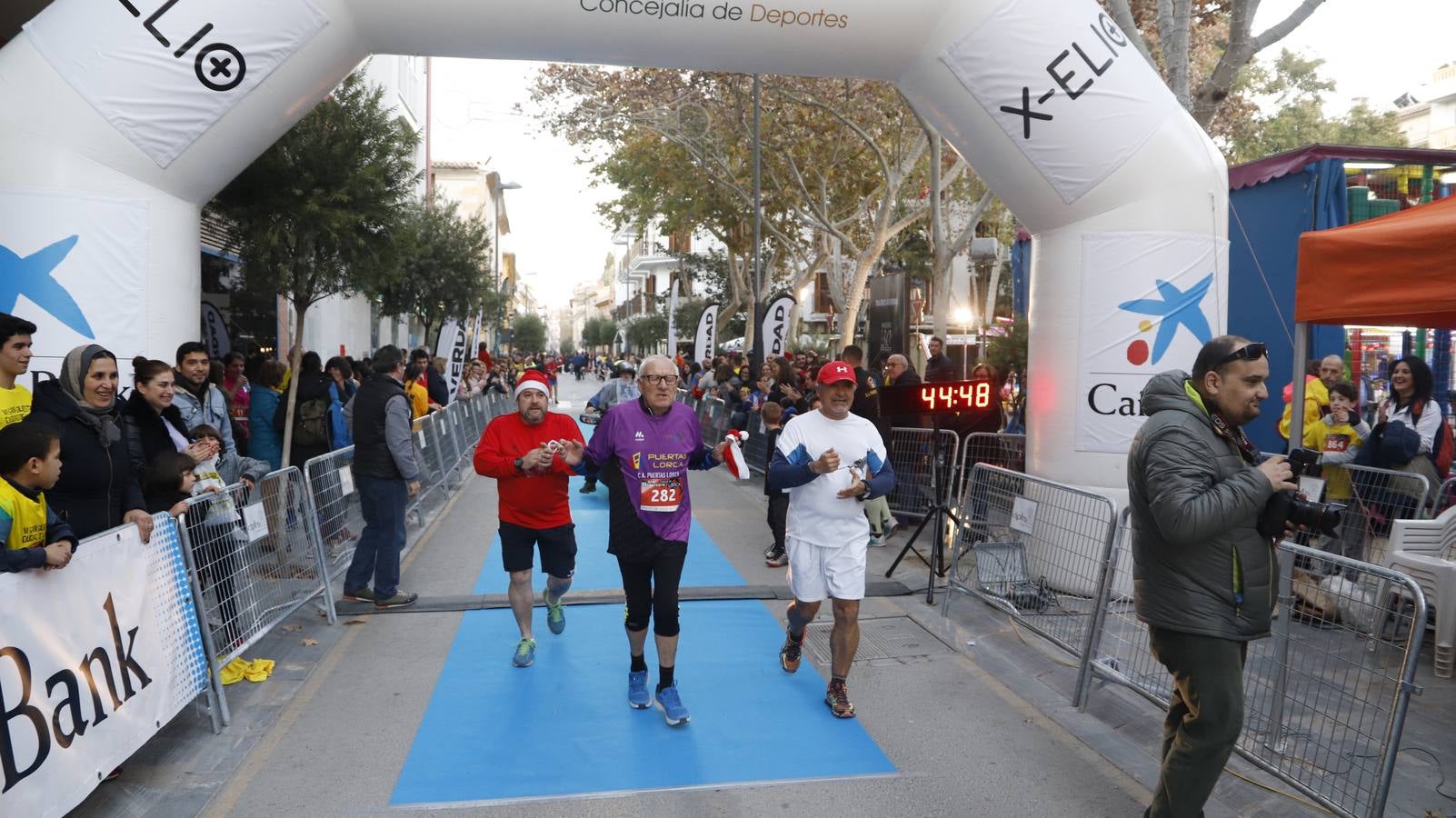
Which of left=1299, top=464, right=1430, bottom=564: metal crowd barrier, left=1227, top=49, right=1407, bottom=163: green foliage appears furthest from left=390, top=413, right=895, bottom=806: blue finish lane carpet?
left=1227, top=49, right=1407, bottom=163: green foliage

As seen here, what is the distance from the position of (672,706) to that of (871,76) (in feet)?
17.5

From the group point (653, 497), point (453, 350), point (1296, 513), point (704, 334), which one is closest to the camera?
point (1296, 513)

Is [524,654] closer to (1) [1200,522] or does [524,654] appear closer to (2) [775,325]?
(1) [1200,522]

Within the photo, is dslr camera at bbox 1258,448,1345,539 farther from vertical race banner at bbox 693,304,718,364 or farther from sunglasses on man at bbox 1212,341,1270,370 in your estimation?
vertical race banner at bbox 693,304,718,364

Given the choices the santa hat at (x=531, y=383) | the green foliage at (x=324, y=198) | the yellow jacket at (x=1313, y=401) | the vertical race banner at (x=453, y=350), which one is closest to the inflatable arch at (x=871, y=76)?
the yellow jacket at (x=1313, y=401)

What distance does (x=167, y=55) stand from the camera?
21.2ft

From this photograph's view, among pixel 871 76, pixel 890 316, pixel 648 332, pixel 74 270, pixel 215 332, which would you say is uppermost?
pixel 871 76

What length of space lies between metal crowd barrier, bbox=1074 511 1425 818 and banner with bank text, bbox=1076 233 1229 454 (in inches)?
122

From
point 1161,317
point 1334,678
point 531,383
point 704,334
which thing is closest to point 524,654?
point 531,383

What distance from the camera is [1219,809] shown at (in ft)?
13.7

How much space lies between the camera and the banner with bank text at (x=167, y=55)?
20.6 ft

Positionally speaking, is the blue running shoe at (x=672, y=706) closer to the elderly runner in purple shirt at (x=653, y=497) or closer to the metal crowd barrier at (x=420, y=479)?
the elderly runner in purple shirt at (x=653, y=497)

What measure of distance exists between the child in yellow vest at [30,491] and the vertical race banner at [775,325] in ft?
43.1

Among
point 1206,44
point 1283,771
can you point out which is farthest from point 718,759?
point 1206,44
